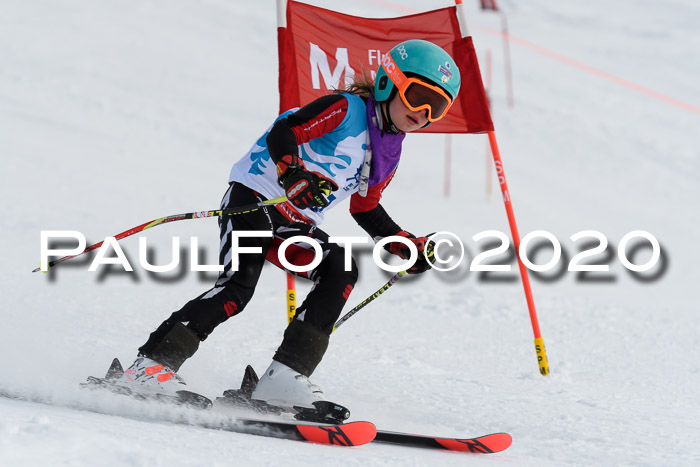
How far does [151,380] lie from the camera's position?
Answer: 9.96 feet

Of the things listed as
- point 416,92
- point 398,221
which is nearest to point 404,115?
point 416,92

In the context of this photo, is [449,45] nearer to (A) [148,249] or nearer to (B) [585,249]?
(A) [148,249]

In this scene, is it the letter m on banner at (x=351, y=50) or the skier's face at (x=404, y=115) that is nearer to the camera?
the skier's face at (x=404, y=115)

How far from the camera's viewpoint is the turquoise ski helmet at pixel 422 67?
3202mm

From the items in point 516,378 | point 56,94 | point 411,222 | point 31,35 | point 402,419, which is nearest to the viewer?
point 402,419

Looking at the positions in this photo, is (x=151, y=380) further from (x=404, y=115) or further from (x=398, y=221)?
(x=398, y=221)

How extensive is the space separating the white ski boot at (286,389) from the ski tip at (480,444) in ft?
1.84

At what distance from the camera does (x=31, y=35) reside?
13781 millimetres

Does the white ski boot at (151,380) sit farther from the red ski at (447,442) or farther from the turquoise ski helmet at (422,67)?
the turquoise ski helmet at (422,67)

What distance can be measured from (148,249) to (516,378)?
406 cm

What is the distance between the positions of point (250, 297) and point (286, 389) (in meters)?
0.43

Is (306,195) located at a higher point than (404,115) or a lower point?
lower

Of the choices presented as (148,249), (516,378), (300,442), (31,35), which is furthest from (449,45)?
(31,35)

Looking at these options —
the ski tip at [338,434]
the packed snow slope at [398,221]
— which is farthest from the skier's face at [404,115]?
the packed snow slope at [398,221]
